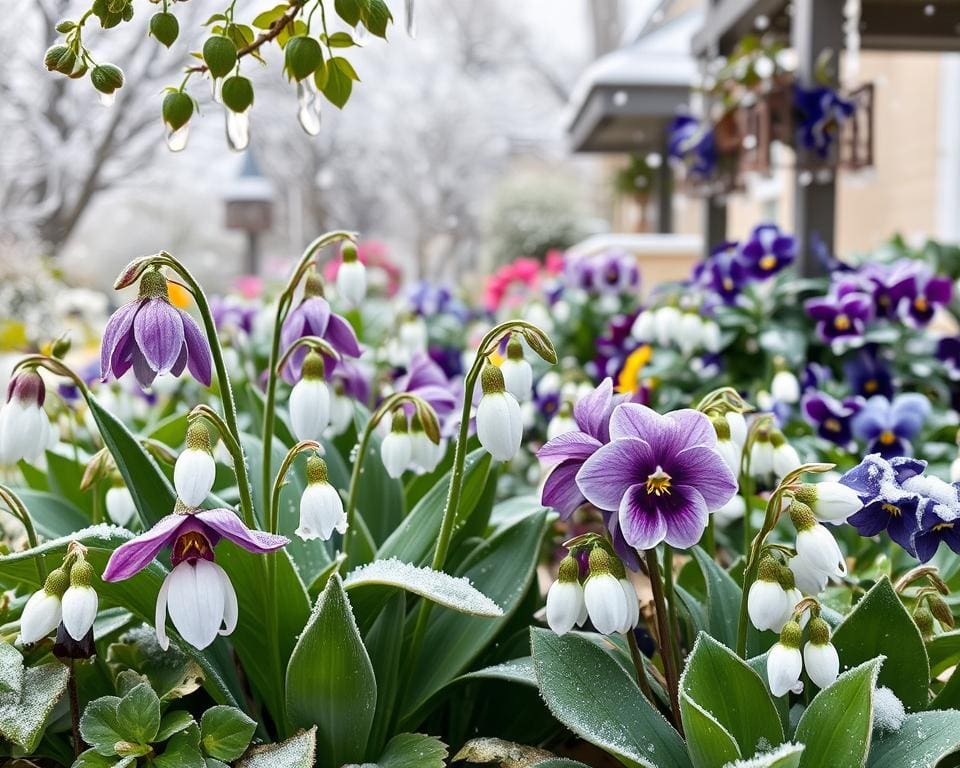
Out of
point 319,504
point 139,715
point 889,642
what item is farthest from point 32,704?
point 889,642

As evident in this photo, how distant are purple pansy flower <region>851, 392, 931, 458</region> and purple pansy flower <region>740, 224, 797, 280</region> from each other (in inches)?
37.0

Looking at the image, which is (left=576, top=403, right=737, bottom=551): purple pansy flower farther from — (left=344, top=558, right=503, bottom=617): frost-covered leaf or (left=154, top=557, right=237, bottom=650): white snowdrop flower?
(left=154, top=557, right=237, bottom=650): white snowdrop flower

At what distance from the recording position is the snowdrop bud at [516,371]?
115cm

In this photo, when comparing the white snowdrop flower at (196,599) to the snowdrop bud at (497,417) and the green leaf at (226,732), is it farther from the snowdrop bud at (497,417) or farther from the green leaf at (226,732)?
the snowdrop bud at (497,417)

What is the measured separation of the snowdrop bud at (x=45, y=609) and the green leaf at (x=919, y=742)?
858 mm

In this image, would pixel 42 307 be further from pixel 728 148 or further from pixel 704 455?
pixel 704 455

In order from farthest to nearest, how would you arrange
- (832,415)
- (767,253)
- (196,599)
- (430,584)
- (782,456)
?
(767,253)
(832,415)
(782,456)
(430,584)
(196,599)

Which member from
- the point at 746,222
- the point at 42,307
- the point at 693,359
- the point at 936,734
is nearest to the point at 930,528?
the point at 936,734

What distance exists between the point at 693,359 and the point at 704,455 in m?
1.91

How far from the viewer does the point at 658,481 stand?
41.1 inches

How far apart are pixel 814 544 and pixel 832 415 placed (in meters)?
1.21

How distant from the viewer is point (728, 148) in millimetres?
3838

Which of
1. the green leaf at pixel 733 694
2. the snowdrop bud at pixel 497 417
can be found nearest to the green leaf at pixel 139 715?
the snowdrop bud at pixel 497 417

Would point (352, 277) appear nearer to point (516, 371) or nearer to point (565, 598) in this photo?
point (516, 371)
